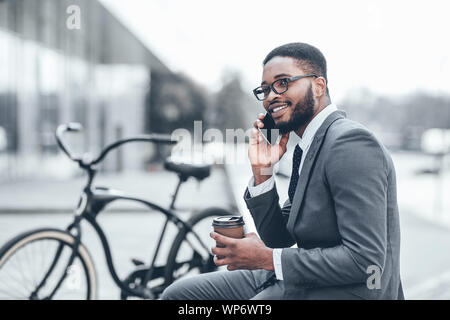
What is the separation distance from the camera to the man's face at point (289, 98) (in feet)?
5.03

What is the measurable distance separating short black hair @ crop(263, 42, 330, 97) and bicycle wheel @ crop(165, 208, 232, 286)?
164 centimetres

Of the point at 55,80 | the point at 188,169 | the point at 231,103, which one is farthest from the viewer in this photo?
the point at 231,103

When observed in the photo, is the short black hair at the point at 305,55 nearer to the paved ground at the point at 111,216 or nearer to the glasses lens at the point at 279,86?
the glasses lens at the point at 279,86

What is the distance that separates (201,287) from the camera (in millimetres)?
1866

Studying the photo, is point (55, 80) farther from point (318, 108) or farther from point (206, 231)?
point (318, 108)

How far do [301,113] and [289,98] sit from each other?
7 centimetres

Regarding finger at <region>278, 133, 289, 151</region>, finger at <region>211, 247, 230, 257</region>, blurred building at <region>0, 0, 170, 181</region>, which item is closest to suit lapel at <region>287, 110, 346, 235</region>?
finger at <region>278, 133, 289, 151</region>

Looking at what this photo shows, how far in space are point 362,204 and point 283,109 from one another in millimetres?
407

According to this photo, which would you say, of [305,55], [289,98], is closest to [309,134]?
[289,98]

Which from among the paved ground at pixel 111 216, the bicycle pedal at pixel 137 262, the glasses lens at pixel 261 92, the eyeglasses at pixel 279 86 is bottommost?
the paved ground at pixel 111 216

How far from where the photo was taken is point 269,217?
174cm

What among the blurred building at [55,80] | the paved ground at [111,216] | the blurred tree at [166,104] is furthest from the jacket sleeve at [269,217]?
the blurred tree at [166,104]

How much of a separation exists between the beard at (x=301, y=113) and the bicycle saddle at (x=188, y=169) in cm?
145

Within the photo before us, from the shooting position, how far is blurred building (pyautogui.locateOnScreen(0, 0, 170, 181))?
12961mm
